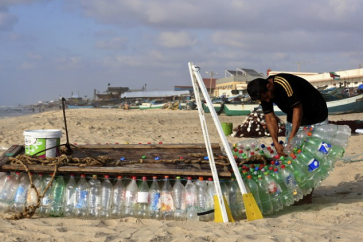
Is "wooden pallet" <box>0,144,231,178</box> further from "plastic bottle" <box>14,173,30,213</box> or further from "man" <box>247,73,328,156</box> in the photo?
"man" <box>247,73,328,156</box>

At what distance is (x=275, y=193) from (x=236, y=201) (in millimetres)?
450

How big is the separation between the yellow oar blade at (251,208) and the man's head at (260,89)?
1.16m

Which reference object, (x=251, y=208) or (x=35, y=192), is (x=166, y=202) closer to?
(x=251, y=208)

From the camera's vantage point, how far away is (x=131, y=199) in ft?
14.7

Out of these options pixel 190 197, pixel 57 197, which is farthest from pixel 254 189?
pixel 57 197

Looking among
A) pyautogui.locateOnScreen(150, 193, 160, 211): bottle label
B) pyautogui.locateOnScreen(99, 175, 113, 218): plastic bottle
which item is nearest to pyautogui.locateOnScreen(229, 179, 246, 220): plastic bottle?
pyautogui.locateOnScreen(150, 193, 160, 211): bottle label

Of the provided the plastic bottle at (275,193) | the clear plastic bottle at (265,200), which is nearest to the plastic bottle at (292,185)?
the plastic bottle at (275,193)

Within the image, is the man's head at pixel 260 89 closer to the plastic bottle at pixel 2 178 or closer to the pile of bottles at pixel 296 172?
the pile of bottles at pixel 296 172

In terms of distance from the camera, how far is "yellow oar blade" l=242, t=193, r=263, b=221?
165 inches

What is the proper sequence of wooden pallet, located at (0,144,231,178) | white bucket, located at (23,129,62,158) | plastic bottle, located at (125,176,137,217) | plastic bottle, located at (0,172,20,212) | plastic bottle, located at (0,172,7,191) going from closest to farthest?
wooden pallet, located at (0,144,231,178) → plastic bottle, located at (125,176,137,217) → plastic bottle, located at (0,172,20,212) → plastic bottle, located at (0,172,7,191) → white bucket, located at (23,129,62,158)

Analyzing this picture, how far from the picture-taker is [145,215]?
4.46m

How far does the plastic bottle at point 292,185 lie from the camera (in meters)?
4.55

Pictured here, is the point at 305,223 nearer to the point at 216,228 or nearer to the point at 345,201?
the point at 216,228

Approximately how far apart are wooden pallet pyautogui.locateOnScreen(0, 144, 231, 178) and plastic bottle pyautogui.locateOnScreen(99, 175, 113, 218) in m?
0.19
